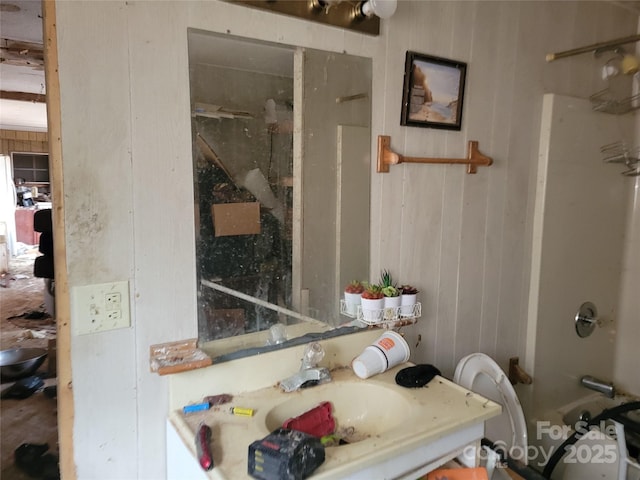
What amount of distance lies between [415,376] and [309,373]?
0.92 feet

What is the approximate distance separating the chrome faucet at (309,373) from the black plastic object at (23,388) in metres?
2.06

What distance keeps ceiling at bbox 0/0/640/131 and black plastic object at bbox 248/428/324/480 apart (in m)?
0.85

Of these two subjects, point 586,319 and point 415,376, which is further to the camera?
point 586,319

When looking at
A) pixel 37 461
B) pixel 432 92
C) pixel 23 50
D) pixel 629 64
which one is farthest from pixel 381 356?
pixel 23 50

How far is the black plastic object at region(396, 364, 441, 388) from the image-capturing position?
1188 mm

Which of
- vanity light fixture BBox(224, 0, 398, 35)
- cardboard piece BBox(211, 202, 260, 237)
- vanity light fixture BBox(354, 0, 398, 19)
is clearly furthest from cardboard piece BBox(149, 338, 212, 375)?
vanity light fixture BBox(354, 0, 398, 19)

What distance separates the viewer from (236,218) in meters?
1.15

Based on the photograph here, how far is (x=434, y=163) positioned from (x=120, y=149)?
960 mm

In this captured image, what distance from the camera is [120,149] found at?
0.98 meters

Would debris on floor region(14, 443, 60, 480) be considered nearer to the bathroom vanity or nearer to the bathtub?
the bathroom vanity

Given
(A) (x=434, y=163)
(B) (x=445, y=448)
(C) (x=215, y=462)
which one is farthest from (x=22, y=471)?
(A) (x=434, y=163)

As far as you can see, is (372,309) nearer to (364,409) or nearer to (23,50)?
(364,409)

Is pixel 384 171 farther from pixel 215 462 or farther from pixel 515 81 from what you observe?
pixel 215 462

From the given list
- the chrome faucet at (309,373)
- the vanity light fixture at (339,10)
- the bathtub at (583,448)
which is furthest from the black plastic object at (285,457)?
the bathtub at (583,448)
